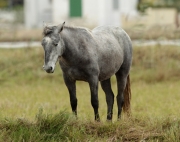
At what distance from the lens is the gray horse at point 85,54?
27.0ft

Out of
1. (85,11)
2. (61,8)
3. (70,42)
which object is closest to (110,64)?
(70,42)

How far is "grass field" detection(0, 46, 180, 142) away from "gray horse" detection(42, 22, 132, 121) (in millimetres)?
512

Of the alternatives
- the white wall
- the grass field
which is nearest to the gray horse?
the grass field

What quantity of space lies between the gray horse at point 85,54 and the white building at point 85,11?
67.9 feet

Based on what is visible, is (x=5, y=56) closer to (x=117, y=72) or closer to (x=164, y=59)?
(x=164, y=59)

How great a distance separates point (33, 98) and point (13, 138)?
5.75m

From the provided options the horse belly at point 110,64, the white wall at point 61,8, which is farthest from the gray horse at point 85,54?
the white wall at point 61,8

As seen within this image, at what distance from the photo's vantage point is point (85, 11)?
3175cm

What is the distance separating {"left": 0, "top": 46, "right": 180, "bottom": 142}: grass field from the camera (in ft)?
28.1

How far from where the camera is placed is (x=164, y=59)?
714 inches

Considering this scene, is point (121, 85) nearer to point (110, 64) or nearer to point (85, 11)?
point (110, 64)

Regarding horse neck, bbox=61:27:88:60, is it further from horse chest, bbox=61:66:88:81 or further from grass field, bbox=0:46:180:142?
grass field, bbox=0:46:180:142

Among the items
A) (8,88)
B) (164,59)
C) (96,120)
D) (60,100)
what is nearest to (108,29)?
(96,120)

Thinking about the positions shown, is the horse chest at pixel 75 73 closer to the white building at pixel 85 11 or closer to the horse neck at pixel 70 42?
the horse neck at pixel 70 42
